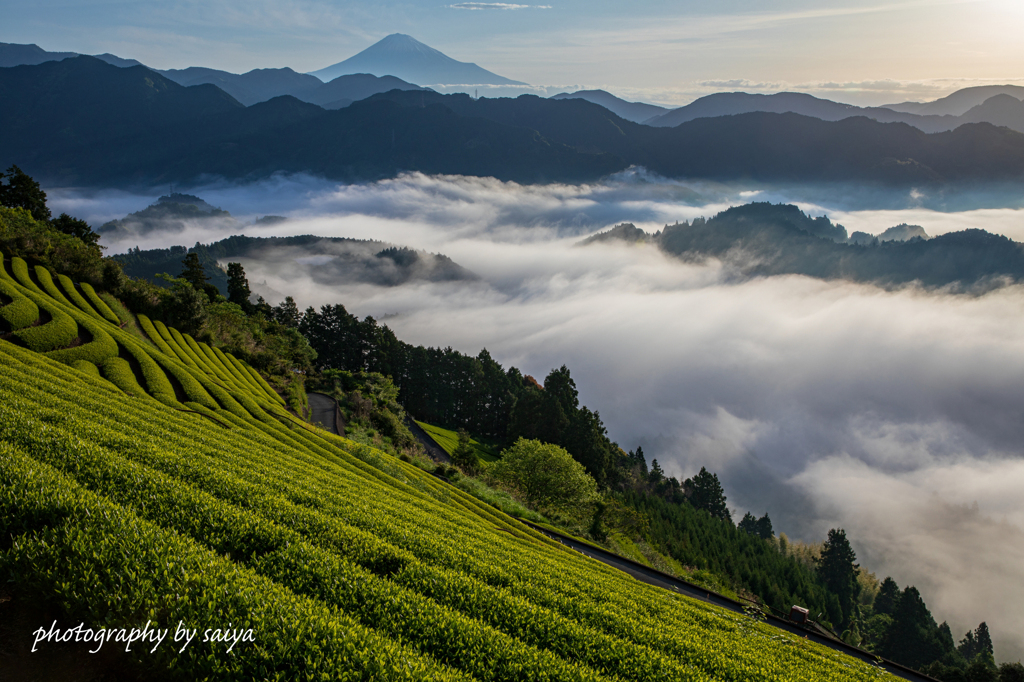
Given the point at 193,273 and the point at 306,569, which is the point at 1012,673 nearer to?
the point at 306,569

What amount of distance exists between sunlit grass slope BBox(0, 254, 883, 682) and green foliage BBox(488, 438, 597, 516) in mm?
35033

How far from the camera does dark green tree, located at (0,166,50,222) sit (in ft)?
206

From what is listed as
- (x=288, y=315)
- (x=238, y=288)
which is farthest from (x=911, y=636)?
(x=288, y=315)

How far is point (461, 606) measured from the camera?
30.0 feet

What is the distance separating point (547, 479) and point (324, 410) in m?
27.7

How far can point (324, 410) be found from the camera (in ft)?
186

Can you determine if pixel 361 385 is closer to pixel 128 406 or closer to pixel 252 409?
pixel 252 409

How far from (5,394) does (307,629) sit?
50.4 ft

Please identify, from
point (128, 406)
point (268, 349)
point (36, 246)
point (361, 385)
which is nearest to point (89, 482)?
point (128, 406)

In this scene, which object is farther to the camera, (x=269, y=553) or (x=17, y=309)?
(x=17, y=309)

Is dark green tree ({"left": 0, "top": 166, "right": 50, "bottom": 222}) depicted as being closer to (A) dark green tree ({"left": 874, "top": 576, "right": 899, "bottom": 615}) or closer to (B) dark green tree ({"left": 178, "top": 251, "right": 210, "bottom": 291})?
(B) dark green tree ({"left": 178, "top": 251, "right": 210, "bottom": 291})

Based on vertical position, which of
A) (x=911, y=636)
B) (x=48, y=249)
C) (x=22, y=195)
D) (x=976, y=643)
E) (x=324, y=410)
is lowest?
(x=976, y=643)

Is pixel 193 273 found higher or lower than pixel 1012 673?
higher

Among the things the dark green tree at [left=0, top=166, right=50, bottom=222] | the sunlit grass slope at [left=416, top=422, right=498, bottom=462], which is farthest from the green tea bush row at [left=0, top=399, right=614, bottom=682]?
the dark green tree at [left=0, top=166, right=50, bottom=222]
